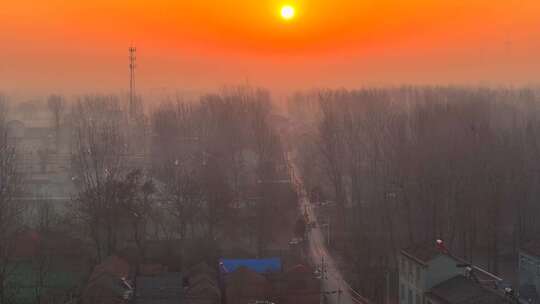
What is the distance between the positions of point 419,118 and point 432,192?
2.82m

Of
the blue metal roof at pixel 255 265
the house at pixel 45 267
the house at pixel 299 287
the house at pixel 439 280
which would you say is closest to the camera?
the house at pixel 439 280

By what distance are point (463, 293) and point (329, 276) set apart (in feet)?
8.92

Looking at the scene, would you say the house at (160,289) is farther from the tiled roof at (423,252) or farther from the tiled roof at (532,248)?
the tiled roof at (532,248)

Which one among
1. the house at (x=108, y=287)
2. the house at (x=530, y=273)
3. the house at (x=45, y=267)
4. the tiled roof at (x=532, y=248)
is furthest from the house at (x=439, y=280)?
the house at (x=45, y=267)

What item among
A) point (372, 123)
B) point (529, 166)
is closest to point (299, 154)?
point (372, 123)

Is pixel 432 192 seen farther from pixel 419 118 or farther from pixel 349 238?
pixel 419 118

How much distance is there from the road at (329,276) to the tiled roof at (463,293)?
140 cm

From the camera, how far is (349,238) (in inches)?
356

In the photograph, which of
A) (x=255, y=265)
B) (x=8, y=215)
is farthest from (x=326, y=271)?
(x=8, y=215)

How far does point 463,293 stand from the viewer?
4.74 meters

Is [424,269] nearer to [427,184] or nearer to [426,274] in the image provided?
[426,274]

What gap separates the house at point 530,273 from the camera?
5891 mm

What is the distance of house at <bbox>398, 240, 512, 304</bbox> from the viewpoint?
15.3 ft

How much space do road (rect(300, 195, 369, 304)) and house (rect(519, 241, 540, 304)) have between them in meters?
1.51
